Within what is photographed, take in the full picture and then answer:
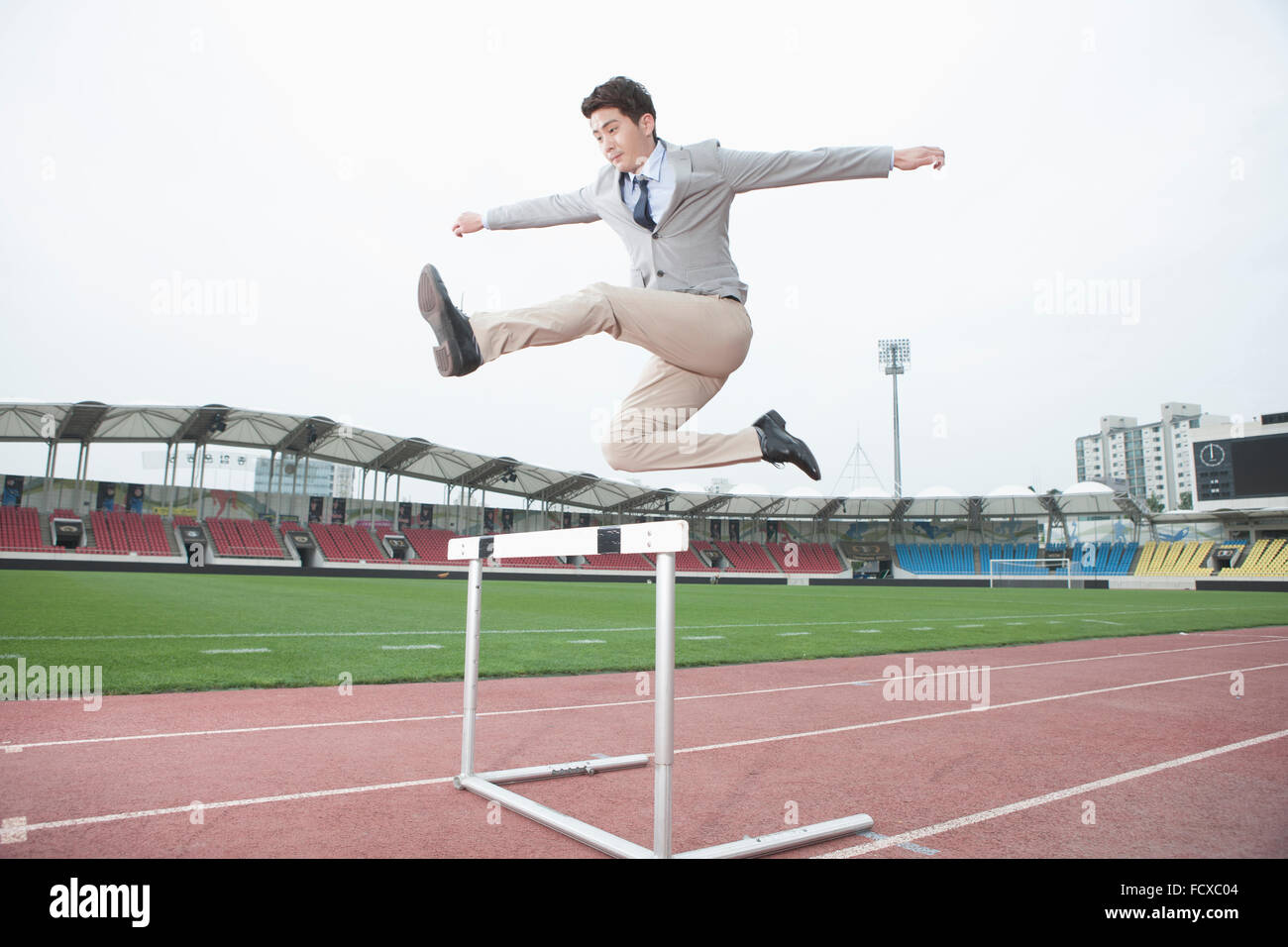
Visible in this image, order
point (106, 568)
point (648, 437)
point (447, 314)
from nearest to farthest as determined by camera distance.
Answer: point (447, 314)
point (648, 437)
point (106, 568)

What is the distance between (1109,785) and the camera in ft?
14.9

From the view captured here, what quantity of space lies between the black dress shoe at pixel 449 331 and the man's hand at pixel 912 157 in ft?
6.16

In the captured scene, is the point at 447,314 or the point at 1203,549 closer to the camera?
→ the point at 447,314

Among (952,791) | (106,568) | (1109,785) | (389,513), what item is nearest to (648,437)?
(952,791)

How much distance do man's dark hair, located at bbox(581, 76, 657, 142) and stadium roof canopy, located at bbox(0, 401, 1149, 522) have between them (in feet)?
126

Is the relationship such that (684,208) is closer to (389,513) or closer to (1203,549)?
(389,513)

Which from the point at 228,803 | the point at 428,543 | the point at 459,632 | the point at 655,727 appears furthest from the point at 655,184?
the point at 428,543

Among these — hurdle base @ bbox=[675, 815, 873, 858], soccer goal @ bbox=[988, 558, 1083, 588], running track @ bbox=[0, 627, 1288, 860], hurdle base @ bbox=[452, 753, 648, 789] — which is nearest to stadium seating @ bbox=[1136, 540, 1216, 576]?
soccer goal @ bbox=[988, 558, 1083, 588]

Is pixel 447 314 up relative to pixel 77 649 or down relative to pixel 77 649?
up

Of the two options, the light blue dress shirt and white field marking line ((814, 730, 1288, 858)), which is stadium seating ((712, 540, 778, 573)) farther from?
the light blue dress shirt

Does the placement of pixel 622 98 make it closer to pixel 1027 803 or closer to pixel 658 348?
pixel 658 348

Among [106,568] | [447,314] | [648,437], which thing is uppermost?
[447,314]

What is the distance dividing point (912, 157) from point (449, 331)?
2.00 meters
